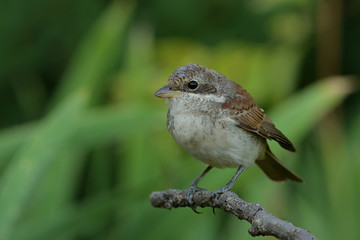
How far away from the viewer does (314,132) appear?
17.5 feet

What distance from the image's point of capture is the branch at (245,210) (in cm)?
159

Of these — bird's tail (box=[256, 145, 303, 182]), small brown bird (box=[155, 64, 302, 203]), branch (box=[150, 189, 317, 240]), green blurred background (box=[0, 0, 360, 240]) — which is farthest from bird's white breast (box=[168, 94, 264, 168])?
green blurred background (box=[0, 0, 360, 240])

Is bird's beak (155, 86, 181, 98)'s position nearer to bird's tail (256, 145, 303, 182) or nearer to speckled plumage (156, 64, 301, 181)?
speckled plumage (156, 64, 301, 181)

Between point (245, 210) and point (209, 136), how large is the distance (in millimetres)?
779

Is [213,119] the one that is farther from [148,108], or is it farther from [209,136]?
[148,108]

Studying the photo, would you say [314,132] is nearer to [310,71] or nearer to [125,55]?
[310,71]

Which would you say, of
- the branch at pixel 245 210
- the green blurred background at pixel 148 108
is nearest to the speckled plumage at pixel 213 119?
the branch at pixel 245 210

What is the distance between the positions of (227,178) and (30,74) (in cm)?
261

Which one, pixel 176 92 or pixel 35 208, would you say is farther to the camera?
pixel 35 208

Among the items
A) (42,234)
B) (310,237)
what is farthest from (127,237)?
(310,237)

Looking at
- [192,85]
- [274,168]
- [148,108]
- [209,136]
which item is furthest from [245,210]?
[148,108]

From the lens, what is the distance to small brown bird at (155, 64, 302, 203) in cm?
265

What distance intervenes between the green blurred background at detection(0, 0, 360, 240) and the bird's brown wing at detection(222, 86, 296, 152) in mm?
988

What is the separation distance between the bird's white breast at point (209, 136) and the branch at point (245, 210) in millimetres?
195
